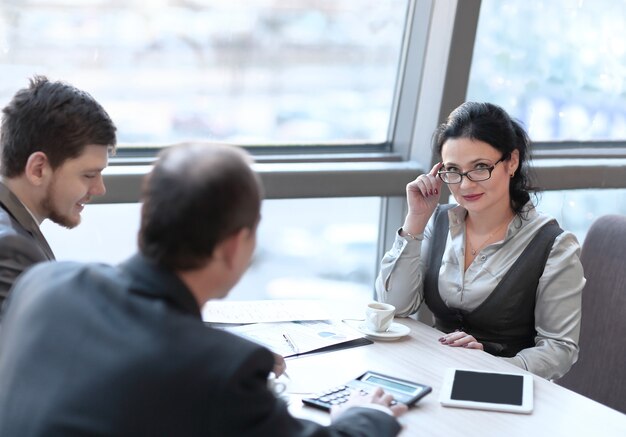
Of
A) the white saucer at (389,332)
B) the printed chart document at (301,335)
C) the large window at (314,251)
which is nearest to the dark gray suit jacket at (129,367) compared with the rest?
the printed chart document at (301,335)

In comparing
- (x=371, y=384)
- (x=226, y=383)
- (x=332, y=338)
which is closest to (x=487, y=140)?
(x=332, y=338)

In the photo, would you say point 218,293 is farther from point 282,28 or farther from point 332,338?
point 282,28

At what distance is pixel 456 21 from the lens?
358 cm

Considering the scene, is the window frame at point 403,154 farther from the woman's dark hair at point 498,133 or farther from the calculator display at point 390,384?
the calculator display at point 390,384

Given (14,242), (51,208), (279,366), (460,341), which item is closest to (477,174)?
(460,341)

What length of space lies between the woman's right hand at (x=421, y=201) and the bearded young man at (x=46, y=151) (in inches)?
39.1

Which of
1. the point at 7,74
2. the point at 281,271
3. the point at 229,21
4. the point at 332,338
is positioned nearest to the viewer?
the point at 332,338

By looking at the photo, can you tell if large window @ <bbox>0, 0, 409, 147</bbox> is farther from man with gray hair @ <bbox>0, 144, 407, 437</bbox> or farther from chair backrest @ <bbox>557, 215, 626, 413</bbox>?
man with gray hair @ <bbox>0, 144, 407, 437</bbox>

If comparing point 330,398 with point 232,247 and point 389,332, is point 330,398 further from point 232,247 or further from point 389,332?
point 232,247

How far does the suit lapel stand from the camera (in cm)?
211

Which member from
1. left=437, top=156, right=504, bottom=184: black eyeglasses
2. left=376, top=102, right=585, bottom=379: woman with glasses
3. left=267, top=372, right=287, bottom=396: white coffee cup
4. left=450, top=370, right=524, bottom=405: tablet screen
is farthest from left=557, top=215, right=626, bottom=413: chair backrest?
left=267, top=372, right=287, bottom=396: white coffee cup

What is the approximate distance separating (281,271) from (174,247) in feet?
8.77

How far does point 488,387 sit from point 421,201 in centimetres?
85

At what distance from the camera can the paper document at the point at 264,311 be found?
248cm
